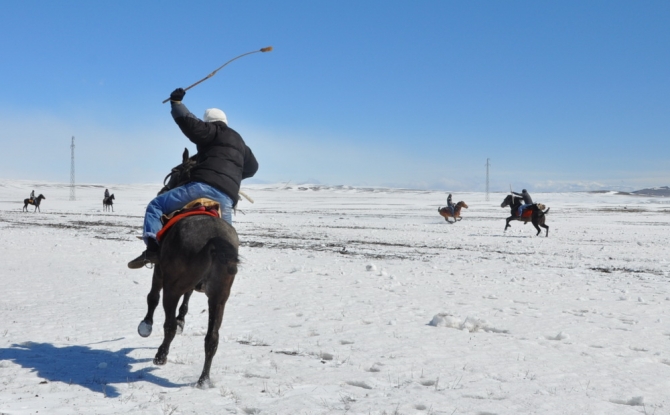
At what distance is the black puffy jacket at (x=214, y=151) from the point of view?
4.91 meters

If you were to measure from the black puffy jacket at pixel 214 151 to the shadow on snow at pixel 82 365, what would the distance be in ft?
6.22

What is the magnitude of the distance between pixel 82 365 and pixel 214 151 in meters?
2.40

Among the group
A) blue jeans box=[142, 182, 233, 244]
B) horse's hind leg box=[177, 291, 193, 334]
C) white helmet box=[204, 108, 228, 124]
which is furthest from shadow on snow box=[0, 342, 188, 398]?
white helmet box=[204, 108, 228, 124]

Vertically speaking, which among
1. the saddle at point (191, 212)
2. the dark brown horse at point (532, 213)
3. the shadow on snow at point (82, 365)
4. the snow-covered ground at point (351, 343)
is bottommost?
the snow-covered ground at point (351, 343)

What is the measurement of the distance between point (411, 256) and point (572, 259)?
484 cm

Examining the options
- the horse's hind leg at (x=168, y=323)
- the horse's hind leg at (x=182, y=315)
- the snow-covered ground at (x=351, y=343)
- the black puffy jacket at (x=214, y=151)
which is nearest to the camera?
the snow-covered ground at (x=351, y=343)

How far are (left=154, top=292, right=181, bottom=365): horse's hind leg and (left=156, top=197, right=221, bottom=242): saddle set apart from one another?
1.94ft

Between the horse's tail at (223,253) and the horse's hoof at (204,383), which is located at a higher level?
the horse's tail at (223,253)

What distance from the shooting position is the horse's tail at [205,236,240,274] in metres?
4.17

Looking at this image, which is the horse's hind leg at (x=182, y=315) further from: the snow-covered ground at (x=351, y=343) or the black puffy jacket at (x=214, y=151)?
the black puffy jacket at (x=214, y=151)

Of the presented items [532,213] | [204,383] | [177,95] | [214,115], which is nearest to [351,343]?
[204,383]

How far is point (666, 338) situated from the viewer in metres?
6.21

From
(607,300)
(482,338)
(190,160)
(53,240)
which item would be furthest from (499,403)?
(53,240)

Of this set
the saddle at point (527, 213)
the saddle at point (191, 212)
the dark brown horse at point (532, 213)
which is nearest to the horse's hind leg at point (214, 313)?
the saddle at point (191, 212)
